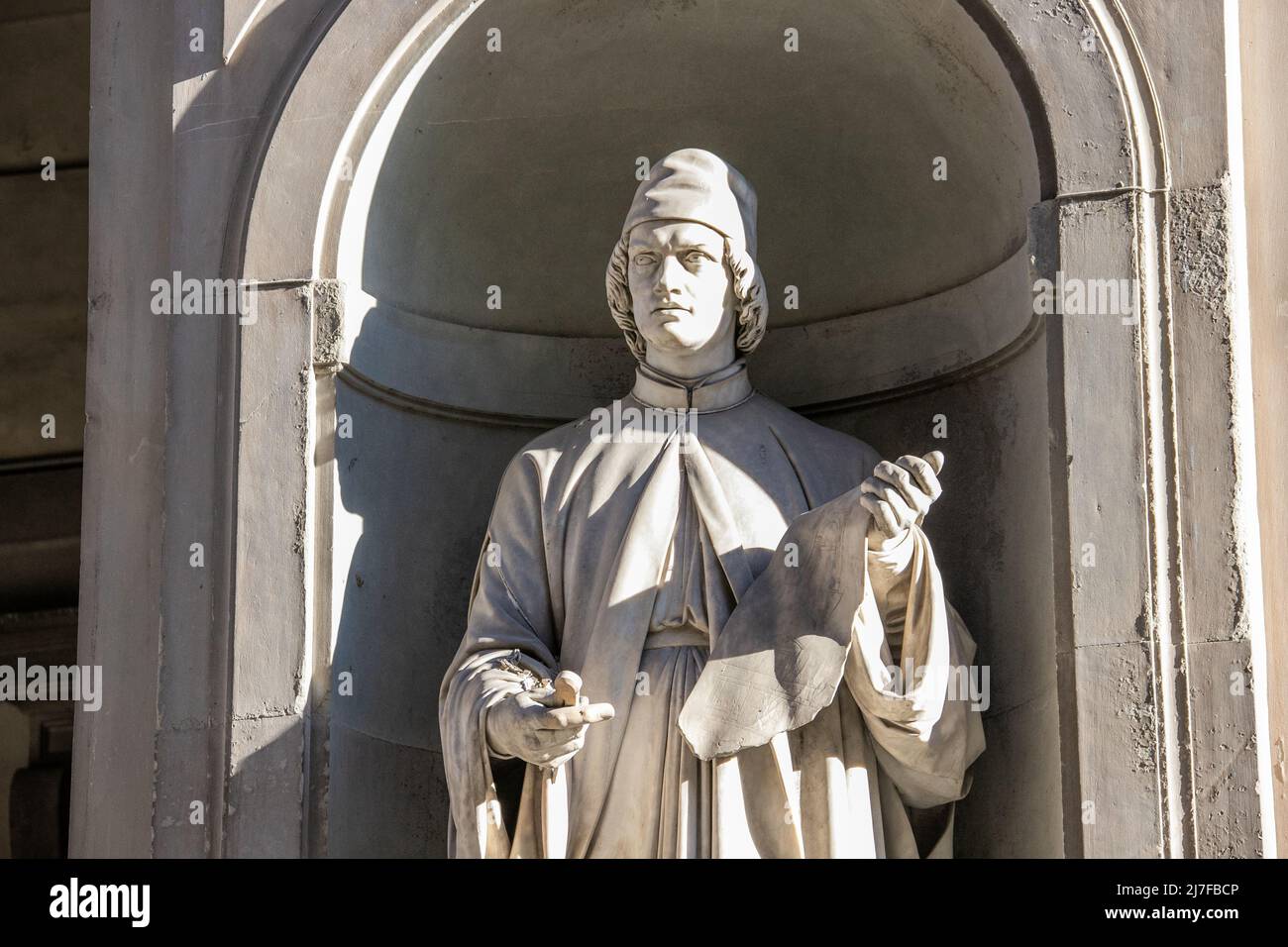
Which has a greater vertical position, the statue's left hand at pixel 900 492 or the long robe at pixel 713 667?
the statue's left hand at pixel 900 492

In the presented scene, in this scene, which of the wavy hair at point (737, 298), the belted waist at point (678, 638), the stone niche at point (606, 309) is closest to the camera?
the belted waist at point (678, 638)

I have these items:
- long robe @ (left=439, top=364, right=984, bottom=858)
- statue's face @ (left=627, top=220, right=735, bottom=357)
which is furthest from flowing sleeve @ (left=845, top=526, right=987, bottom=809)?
statue's face @ (left=627, top=220, right=735, bottom=357)

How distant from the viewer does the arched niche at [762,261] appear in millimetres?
6250

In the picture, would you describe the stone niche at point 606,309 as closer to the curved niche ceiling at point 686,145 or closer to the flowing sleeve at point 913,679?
the curved niche ceiling at point 686,145

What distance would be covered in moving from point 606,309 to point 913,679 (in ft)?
5.47

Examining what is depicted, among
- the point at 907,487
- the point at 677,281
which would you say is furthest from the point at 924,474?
the point at 677,281

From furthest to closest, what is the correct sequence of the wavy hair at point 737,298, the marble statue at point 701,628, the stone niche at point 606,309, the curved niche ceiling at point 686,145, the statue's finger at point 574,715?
the curved niche ceiling at point 686,145, the wavy hair at point 737,298, the stone niche at point 606,309, the marble statue at point 701,628, the statue's finger at point 574,715

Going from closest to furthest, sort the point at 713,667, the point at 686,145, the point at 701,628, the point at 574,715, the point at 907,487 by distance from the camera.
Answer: the point at 574,715 → the point at 907,487 → the point at 713,667 → the point at 701,628 → the point at 686,145

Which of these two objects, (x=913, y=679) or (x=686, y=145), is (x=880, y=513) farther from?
(x=686, y=145)

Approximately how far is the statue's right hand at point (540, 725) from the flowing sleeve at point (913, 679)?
0.55m

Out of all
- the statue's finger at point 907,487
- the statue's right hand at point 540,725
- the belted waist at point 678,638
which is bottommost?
the statue's right hand at point 540,725

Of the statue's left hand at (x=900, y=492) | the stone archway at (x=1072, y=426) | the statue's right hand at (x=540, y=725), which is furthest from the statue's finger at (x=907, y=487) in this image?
the statue's right hand at (x=540, y=725)

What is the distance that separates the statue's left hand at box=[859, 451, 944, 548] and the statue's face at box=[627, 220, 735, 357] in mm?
798

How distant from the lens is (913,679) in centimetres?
604
